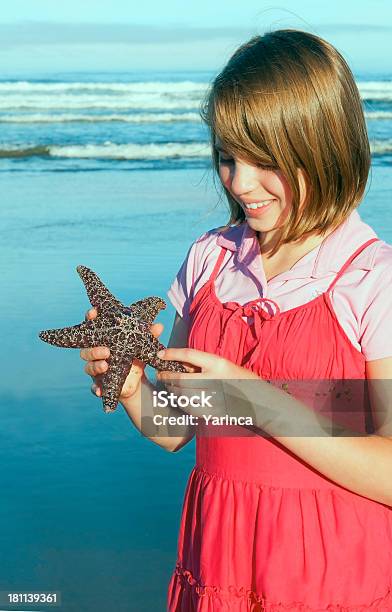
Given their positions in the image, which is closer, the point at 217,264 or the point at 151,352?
the point at 151,352

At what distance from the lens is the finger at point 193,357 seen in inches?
86.0

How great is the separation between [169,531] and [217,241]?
2.23 m

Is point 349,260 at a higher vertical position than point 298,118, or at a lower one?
lower

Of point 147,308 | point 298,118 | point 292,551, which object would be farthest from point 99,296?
point 292,551

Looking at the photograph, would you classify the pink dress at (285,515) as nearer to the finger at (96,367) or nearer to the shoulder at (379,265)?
the shoulder at (379,265)

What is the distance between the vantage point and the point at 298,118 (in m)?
2.25

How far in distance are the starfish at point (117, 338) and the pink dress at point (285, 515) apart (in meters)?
0.18

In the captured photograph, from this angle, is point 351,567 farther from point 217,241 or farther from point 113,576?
point 113,576

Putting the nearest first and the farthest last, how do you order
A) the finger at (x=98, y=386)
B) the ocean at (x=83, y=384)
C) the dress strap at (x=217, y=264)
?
the finger at (x=98, y=386) < the dress strap at (x=217, y=264) < the ocean at (x=83, y=384)

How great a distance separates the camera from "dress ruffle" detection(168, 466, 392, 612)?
A: 2.19 metres

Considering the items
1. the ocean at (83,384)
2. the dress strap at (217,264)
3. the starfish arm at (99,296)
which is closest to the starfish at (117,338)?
the starfish arm at (99,296)

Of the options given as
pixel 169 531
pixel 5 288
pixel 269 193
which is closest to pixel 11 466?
pixel 169 531

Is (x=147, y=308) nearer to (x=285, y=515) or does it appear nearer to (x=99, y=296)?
(x=99, y=296)

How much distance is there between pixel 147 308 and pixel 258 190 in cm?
43
